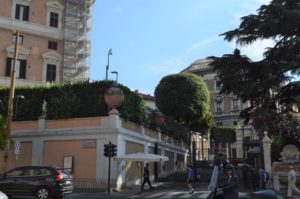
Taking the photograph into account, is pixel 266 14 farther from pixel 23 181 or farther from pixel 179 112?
pixel 179 112

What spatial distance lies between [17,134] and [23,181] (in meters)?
11.9

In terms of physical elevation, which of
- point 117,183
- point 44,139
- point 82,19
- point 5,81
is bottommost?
point 117,183

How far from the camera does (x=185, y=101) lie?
4988 cm

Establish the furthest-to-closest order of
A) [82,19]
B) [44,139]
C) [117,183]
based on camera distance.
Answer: [82,19] → [44,139] → [117,183]

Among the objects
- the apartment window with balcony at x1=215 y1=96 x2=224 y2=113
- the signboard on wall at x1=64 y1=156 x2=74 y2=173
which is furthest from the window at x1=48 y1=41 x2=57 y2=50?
the apartment window with balcony at x1=215 y1=96 x2=224 y2=113

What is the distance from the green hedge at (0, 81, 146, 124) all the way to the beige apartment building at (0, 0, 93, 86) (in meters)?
11.1

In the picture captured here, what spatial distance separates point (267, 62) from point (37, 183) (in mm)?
15271

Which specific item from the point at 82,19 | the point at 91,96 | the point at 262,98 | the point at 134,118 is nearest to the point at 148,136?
the point at 134,118

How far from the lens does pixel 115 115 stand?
2666cm

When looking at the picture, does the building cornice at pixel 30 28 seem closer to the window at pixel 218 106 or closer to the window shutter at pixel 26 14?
the window shutter at pixel 26 14

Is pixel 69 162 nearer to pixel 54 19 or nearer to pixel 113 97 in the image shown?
pixel 113 97

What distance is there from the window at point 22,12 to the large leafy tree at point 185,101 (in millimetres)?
17791

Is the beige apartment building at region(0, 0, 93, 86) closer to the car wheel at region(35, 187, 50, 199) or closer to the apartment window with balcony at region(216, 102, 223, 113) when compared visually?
the car wheel at region(35, 187, 50, 199)

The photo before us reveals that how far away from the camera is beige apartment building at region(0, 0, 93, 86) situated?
43375mm
